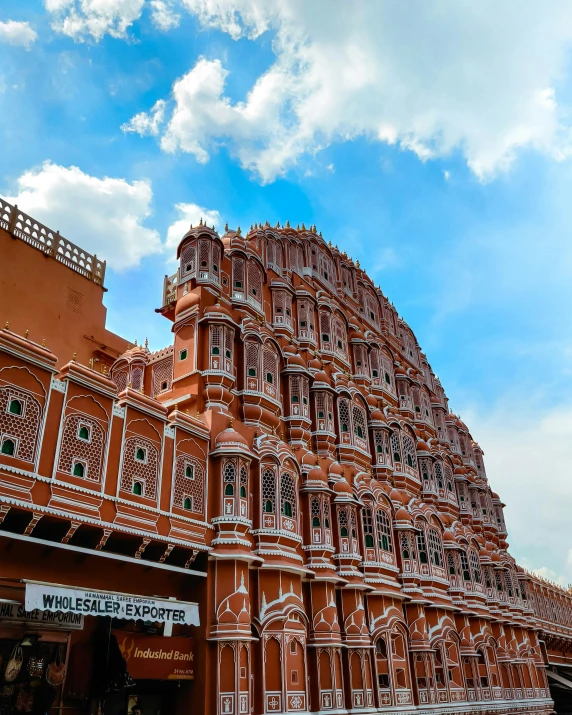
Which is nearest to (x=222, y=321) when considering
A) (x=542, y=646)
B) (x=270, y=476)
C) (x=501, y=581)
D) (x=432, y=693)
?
(x=270, y=476)

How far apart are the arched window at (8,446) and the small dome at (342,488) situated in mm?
13217

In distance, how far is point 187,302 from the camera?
24.8 meters

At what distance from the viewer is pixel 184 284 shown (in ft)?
85.8

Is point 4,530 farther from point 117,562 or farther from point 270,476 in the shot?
point 270,476

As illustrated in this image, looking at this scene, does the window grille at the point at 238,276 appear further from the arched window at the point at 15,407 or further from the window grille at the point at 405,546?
the arched window at the point at 15,407

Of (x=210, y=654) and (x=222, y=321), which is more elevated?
(x=222, y=321)

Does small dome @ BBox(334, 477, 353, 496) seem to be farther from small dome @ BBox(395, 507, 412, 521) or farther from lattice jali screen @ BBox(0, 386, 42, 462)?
lattice jali screen @ BBox(0, 386, 42, 462)

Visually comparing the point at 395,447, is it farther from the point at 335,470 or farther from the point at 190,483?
the point at 190,483

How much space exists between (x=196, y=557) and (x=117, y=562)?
2.54 m

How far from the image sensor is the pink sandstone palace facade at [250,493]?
16031 millimetres

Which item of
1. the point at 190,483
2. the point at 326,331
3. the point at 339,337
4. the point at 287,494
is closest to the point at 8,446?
the point at 190,483

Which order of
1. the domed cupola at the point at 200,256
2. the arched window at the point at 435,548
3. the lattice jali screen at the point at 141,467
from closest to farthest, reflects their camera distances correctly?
the lattice jali screen at the point at 141,467 → the domed cupola at the point at 200,256 → the arched window at the point at 435,548

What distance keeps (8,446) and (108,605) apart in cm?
474

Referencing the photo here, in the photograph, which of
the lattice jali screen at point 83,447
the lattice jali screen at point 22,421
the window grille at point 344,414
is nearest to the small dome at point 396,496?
the window grille at point 344,414
